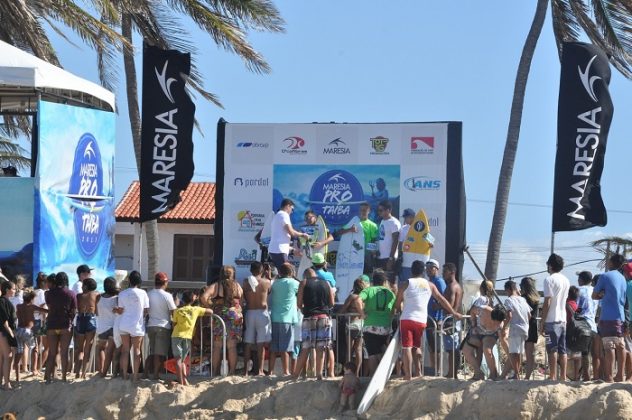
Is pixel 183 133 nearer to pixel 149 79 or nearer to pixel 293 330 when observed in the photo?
pixel 149 79

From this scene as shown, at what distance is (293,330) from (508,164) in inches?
386

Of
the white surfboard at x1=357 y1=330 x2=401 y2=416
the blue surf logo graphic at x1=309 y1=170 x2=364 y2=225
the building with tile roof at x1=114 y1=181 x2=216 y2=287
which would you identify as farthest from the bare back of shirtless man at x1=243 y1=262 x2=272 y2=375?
the building with tile roof at x1=114 y1=181 x2=216 y2=287

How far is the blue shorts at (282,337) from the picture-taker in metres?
17.5

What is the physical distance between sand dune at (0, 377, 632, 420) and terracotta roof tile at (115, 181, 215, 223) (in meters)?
23.1

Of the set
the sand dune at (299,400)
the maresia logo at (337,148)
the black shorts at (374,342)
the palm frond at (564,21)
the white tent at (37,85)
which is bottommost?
the sand dune at (299,400)

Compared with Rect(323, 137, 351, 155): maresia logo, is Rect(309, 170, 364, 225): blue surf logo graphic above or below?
below

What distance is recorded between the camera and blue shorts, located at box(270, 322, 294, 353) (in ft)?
57.3

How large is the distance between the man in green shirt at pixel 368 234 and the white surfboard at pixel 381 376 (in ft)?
11.9

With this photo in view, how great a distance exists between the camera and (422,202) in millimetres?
21078

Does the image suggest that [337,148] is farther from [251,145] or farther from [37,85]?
[37,85]

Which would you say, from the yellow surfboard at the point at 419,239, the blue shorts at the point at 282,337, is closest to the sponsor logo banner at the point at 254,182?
the yellow surfboard at the point at 419,239

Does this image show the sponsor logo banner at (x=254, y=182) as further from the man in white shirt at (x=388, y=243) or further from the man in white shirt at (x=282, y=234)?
the man in white shirt at (x=388, y=243)

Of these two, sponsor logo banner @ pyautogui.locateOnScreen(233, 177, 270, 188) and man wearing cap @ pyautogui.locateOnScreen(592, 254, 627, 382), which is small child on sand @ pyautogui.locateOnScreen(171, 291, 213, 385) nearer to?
sponsor logo banner @ pyautogui.locateOnScreen(233, 177, 270, 188)

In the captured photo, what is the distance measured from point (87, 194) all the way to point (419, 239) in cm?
707
